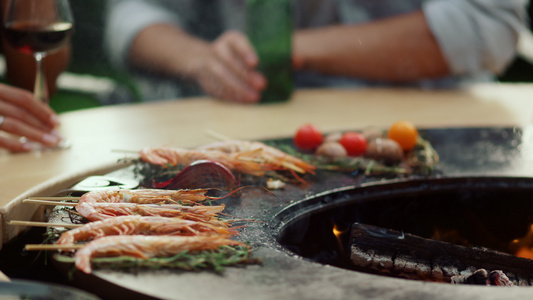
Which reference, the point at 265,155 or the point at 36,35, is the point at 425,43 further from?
the point at 36,35

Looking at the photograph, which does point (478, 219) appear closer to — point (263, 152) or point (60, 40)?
point (263, 152)

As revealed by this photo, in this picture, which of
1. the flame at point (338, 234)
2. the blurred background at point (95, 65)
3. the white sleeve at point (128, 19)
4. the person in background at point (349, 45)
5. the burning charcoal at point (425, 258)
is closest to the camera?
the burning charcoal at point (425, 258)

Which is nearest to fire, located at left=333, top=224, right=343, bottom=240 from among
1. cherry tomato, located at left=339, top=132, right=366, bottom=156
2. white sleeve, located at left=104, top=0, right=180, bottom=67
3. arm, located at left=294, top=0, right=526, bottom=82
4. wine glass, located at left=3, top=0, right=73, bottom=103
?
cherry tomato, located at left=339, top=132, right=366, bottom=156

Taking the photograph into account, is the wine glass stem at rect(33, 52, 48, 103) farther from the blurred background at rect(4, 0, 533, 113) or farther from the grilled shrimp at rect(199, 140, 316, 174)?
the blurred background at rect(4, 0, 533, 113)

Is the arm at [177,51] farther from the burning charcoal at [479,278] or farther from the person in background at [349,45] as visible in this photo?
the burning charcoal at [479,278]

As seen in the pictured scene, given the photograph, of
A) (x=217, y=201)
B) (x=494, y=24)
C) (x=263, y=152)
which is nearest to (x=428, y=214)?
(x=263, y=152)

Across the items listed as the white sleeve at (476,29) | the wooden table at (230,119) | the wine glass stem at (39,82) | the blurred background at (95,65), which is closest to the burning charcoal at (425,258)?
the wooden table at (230,119)

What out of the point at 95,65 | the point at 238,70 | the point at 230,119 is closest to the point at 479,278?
the point at 230,119
